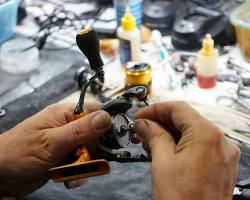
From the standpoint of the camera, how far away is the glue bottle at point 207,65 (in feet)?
3.79

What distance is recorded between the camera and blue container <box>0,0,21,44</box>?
139cm

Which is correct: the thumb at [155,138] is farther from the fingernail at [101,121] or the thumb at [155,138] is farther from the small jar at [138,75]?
the small jar at [138,75]

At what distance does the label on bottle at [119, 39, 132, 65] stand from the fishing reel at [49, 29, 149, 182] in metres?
0.50

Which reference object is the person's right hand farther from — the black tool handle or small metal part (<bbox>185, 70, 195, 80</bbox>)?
small metal part (<bbox>185, 70, 195, 80</bbox>)

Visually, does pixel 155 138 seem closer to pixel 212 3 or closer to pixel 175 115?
pixel 175 115

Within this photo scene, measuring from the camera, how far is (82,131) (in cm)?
73

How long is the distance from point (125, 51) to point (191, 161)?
0.68 meters

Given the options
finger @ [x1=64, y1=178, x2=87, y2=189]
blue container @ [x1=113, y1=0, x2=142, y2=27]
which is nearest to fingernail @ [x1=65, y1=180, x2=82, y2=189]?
finger @ [x1=64, y1=178, x2=87, y2=189]

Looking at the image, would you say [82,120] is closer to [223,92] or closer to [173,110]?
[173,110]

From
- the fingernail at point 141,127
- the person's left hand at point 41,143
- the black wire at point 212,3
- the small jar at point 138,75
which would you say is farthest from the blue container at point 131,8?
Result: the fingernail at point 141,127

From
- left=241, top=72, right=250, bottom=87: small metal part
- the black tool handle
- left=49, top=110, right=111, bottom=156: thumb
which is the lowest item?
left=241, top=72, right=250, bottom=87: small metal part

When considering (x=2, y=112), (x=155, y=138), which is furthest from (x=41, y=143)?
(x=2, y=112)

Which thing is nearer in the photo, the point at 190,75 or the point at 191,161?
the point at 191,161

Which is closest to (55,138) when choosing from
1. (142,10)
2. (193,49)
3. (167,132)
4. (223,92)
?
(167,132)
